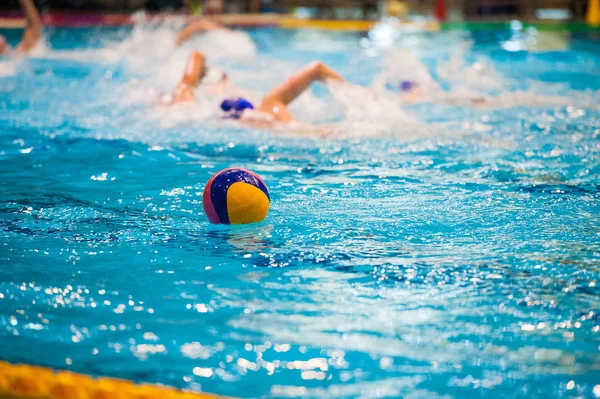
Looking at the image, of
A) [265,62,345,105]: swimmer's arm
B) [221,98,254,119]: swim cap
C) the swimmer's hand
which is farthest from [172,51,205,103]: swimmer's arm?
[265,62,345,105]: swimmer's arm

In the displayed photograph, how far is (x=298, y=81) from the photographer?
5395mm

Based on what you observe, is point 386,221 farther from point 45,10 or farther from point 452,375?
point 45,10

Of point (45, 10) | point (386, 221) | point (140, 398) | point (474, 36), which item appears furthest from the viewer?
point (45, 10)

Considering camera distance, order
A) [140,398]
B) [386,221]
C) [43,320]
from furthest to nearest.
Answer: [386,221] → [43,320] → [140,398]

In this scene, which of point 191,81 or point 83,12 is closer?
point 191,81

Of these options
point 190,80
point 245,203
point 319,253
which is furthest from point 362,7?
point 319,253

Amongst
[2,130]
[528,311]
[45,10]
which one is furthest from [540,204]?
[45,10]

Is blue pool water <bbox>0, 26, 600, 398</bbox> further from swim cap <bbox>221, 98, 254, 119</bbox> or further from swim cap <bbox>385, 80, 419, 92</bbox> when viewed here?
swim cap <bbox>385, 80, 419, 92</bbox>

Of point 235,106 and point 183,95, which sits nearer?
point 235,106

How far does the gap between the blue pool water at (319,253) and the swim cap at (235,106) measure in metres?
0.11

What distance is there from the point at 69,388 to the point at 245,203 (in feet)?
5.29

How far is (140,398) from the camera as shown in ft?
5.84

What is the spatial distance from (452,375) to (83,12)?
17.3m

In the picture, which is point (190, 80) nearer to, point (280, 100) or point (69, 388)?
point (280, 100)
